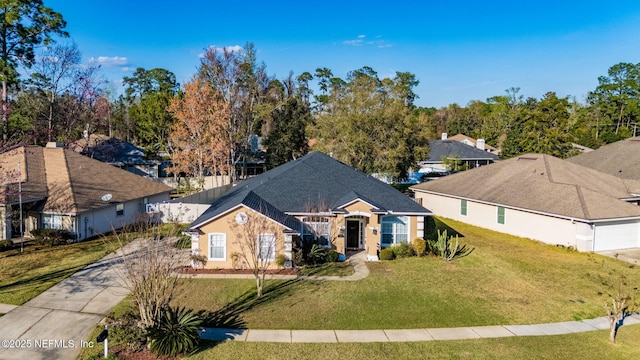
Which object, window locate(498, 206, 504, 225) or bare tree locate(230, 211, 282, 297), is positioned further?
window locate(498, 206, 504, 225)

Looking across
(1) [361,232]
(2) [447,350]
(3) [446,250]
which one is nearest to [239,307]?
(2) [447,350]

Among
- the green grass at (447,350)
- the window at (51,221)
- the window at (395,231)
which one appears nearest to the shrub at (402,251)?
the window at (395,231)

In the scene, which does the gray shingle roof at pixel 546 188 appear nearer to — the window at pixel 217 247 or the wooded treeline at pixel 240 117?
the wooded treeline at pixel 240 117

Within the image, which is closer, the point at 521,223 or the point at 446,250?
the point at 446,250

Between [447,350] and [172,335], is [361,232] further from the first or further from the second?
[172,335]

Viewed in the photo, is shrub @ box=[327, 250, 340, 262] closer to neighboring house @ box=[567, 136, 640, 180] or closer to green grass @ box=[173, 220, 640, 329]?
green grass @ box=[173, 220, 640, 329]

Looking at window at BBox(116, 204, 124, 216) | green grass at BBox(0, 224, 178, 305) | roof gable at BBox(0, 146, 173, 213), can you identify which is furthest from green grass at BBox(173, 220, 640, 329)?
window at BBox(116, 204, 124, 216)
